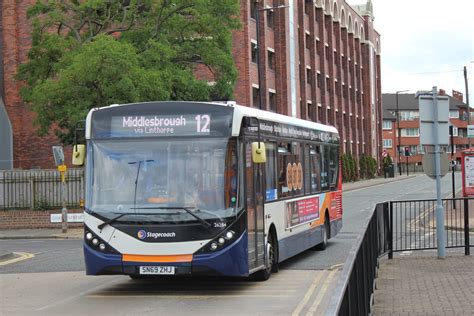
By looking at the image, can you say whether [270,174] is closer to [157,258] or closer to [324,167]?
[157,258]

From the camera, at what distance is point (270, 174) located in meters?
12.9

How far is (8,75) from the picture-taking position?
47.5 m

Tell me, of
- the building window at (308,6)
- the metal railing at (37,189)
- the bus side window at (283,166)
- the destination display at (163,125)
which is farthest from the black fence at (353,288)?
the building window at (308,6)

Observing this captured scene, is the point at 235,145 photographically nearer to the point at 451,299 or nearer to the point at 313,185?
the point at 451,299

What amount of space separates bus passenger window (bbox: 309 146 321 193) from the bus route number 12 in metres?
5.17

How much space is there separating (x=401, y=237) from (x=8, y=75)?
37.8 m

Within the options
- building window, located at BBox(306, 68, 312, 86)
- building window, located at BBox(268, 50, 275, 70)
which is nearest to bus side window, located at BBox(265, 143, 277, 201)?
building window, located at BBox(268, 50, 275, 70)

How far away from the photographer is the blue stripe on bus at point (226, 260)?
10.6 m

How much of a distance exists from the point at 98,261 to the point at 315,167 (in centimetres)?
676

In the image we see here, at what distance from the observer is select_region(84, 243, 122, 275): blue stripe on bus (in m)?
10.9

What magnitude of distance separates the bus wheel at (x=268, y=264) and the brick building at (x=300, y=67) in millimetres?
23641

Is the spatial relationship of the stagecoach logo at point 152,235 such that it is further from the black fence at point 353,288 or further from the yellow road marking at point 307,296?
the black fence at point 353,288

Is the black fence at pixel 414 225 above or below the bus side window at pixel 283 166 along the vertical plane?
below

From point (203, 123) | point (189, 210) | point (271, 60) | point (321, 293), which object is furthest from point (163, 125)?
point (271, 60)
